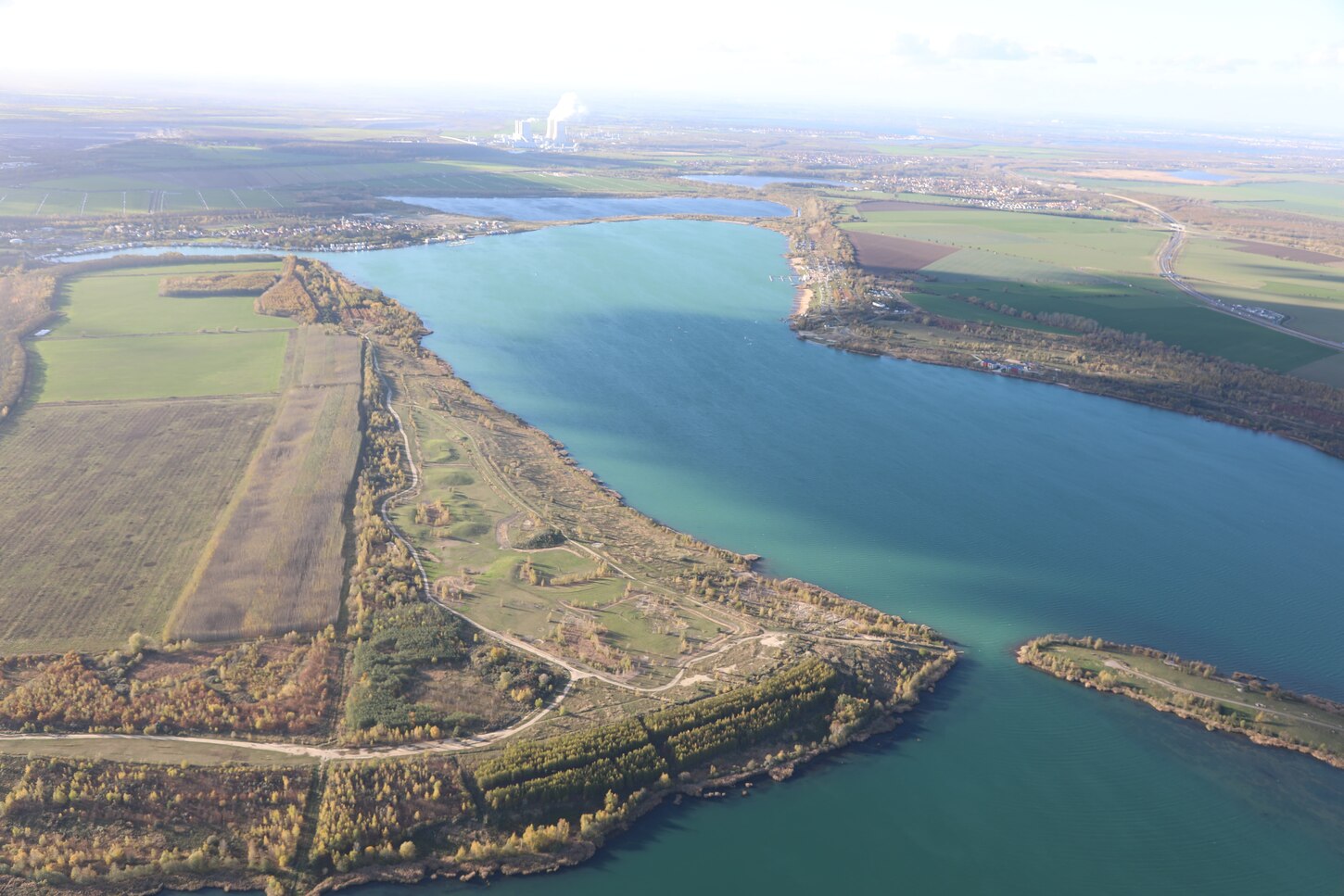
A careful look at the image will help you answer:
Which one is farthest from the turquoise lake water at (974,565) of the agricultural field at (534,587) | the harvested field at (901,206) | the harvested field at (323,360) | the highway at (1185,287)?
the harvested field at (901,206)

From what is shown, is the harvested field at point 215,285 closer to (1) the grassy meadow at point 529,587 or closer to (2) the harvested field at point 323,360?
(2) the harvested field at point 323,360

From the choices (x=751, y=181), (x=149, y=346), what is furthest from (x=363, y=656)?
(x=751, y=181)

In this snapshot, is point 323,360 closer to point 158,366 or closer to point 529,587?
point 158,366

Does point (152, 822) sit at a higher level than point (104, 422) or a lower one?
lower

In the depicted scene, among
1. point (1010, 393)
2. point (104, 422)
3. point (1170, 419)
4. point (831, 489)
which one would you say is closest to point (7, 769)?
point (104, 422)

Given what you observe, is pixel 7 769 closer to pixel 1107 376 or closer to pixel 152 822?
pixel 152 822

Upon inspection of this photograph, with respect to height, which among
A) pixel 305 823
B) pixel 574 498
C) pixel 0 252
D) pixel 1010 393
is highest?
pixel 0 252

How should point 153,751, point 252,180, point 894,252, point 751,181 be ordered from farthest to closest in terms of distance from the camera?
point 751,181
point 252,180
point 894,252
point 153,751
